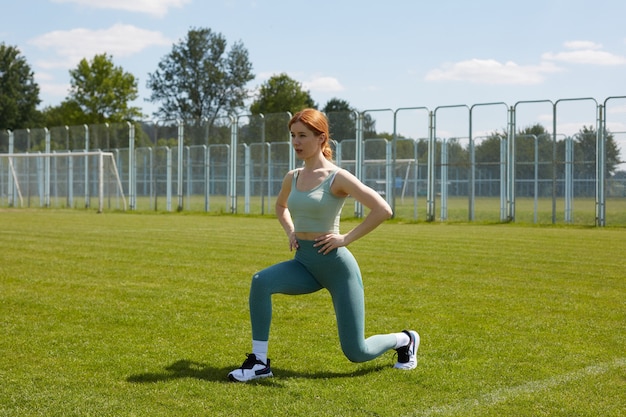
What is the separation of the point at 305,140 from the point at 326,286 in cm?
99

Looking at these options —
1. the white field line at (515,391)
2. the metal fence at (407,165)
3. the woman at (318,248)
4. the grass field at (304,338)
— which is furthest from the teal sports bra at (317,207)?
the metal fence at (407,165)

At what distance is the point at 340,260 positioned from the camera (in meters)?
5.63

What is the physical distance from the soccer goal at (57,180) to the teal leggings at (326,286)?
37.6 metres

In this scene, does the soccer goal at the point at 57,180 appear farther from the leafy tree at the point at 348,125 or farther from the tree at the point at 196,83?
the tree at the point at 196,83

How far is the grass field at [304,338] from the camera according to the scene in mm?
5117

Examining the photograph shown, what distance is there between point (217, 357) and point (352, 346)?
1243 millimetres

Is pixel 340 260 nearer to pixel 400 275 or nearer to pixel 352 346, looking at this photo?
pixel 352 346

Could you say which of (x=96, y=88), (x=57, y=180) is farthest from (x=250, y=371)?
(x=96, y=88)

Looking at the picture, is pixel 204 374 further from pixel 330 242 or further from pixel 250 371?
pixel 330 242

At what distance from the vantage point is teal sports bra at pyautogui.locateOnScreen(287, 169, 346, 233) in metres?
5.63

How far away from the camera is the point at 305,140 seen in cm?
563

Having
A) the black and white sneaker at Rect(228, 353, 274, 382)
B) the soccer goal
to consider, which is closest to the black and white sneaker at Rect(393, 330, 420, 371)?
the black and white sneaker at Rect(228, 353, 274, 382)

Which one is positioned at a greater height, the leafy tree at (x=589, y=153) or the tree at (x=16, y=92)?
the tree at (x=16, y=92)

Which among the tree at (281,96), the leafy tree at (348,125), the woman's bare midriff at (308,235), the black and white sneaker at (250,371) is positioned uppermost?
the tree at (281,96)
